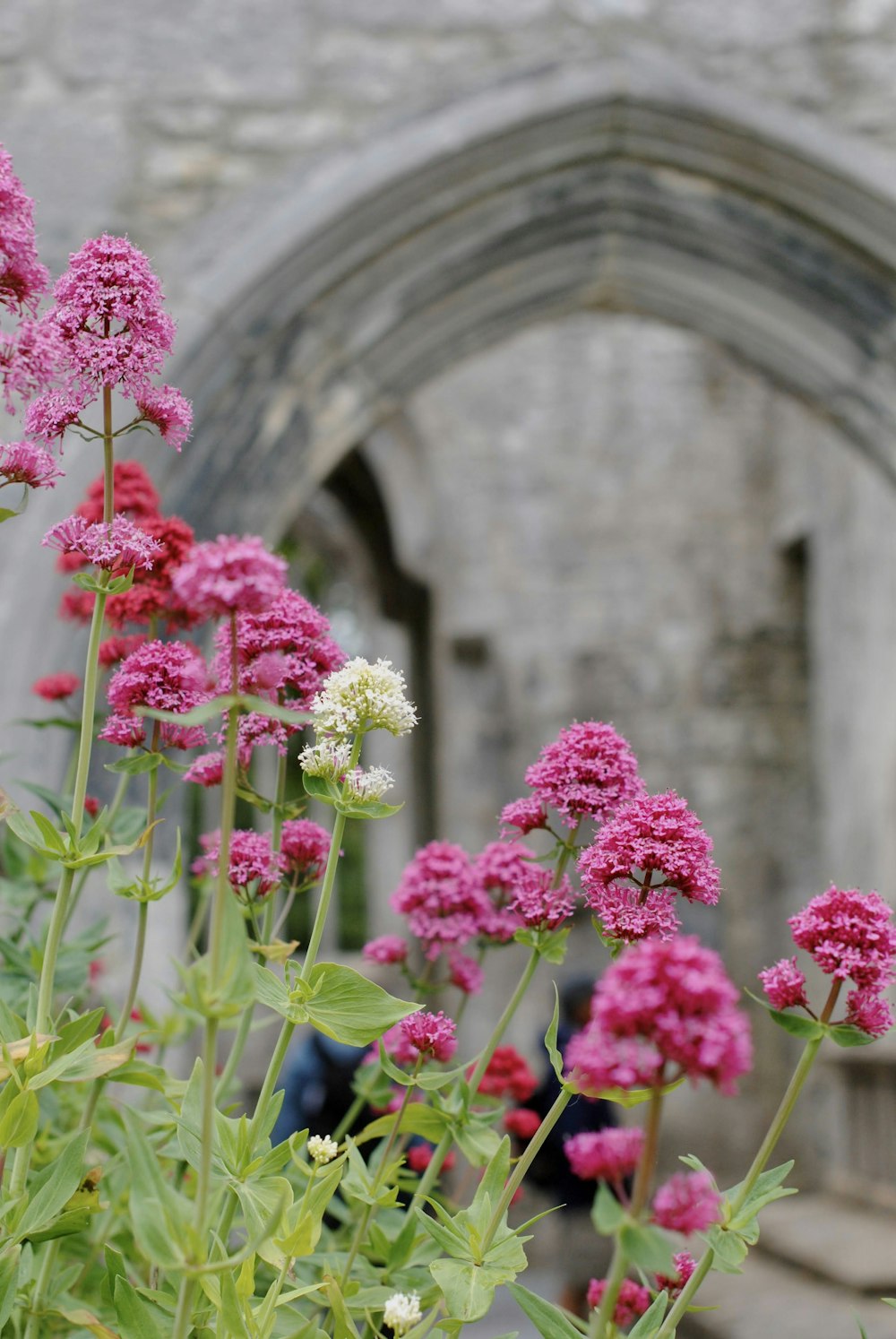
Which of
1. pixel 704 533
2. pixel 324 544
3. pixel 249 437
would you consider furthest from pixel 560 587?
pixel 249 437

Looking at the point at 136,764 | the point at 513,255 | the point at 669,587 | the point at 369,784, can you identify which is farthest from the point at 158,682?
the point at 669,587

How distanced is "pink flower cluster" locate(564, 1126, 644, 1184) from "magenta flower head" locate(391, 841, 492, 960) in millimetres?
271

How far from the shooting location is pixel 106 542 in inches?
34.8

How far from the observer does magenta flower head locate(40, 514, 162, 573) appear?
886mm

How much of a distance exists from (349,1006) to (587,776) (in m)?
0.24

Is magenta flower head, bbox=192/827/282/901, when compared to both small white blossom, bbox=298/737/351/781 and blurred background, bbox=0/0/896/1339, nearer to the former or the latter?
small white blossom, bbox=298/737/351/781

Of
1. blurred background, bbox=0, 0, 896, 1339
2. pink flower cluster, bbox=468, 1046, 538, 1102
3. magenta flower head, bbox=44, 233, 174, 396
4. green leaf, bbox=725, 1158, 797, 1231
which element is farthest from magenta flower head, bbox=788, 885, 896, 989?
blurred background, bbox=0, 0, 896, 1339

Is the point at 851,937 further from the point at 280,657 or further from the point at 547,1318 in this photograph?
the point at 280,657

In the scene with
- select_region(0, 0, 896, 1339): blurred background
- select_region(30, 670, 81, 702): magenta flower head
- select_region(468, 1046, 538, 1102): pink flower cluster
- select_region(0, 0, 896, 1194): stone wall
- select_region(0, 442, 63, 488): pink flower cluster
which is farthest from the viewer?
select_region(0, 0, 896, 1194): stone wall

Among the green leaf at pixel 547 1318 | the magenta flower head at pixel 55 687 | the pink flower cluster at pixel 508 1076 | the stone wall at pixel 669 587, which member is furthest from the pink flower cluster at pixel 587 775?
the stone wall at pixel 669 587

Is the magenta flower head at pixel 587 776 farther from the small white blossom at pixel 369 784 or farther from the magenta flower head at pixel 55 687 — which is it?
the magenta flower head at pixel 55 687

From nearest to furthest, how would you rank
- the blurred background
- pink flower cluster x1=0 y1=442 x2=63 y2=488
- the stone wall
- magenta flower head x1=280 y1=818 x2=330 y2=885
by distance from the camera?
1. pink flower cluster x1=0 y1=442 x2=63 y2=488
2. magenta flower head x1=280 y1=818 x2=330 y2=885
3. the blurred background
4. the stone wall

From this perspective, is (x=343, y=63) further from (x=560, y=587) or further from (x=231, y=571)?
(x=560, y=587)

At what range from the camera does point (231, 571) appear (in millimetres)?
711
